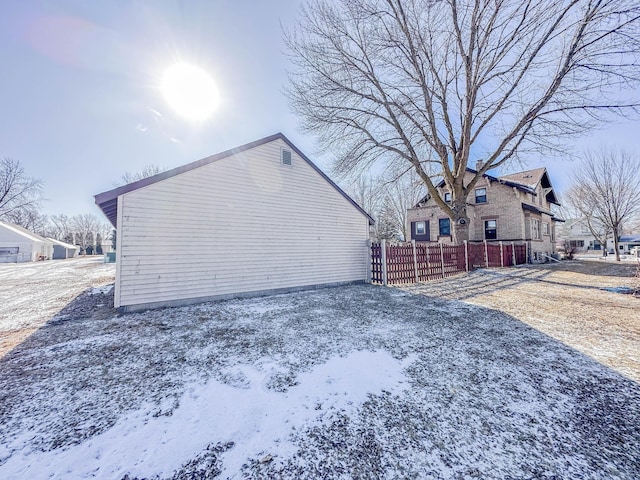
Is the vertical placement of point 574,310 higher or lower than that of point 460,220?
lower

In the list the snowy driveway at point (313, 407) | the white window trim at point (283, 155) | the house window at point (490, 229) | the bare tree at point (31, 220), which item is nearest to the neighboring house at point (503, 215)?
the house window at point (490, 229)

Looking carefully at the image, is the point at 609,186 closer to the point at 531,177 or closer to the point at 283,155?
the point at 531,177

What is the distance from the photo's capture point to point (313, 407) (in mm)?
2340

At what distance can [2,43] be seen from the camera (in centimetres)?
714

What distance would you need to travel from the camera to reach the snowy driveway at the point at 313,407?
5.66ft

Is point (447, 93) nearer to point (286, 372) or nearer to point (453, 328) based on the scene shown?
point (453, 328)

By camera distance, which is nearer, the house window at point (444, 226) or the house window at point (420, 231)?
the house window at point (444, 226)

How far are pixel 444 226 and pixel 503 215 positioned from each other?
4.08 meters

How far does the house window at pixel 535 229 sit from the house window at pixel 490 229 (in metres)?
2.75

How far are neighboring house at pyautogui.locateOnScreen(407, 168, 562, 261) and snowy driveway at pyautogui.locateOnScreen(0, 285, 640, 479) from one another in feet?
57.2

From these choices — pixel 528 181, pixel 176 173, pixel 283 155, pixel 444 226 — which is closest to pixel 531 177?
pixel 528 181

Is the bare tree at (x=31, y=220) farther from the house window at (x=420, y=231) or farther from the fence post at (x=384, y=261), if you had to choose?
the house window at (x=420, y=231)

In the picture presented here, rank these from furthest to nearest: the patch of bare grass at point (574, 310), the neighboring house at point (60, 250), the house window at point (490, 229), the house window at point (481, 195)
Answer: the neighboring house at point (60, 250) < the house window at point (481, 195) < the house window at point (490, 229) < the patch of bare grass at point (574, 310)

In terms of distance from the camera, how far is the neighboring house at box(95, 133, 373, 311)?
6.01 meters
